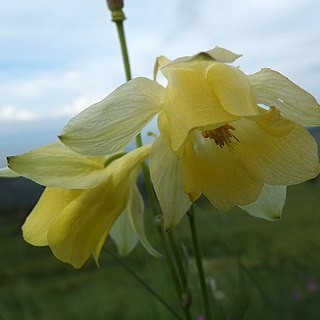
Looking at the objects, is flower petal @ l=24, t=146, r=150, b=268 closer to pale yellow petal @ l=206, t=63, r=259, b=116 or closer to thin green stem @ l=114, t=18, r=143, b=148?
thin green stem @ l=114, t=18, r=143, b=148

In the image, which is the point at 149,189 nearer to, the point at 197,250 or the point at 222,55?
the point at 197,250

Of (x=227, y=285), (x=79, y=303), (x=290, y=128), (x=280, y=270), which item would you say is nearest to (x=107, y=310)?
(x=79, y=303)

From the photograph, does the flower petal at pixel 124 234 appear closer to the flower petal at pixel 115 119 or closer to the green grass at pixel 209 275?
the flower petal at pixel 115 119

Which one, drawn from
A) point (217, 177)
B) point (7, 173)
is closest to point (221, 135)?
point (217, 177)

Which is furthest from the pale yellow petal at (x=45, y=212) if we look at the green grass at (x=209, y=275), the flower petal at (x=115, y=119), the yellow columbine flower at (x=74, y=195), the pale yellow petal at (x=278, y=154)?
the green grass at (x=209, y=275)

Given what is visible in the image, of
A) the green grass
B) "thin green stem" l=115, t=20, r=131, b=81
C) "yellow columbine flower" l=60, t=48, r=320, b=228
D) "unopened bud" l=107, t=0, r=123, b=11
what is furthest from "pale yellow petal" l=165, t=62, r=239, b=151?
the green grass

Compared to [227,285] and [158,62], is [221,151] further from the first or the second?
[227,285]

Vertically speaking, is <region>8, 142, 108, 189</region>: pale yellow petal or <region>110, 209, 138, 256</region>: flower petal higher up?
<region>8, 142, 108, 189</region>: pale yellow petal
